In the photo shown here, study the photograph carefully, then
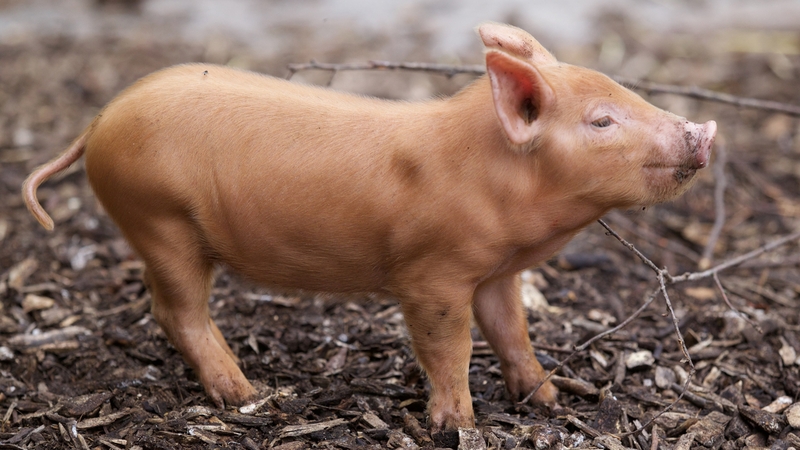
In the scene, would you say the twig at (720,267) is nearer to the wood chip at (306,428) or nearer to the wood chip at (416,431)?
the wood chip at (416,431)

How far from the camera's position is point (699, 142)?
11.1 feet

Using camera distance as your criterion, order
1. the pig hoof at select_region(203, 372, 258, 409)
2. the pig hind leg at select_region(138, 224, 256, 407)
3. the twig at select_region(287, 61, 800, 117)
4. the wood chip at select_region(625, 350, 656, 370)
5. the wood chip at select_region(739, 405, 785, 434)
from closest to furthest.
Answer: the pig hind leg at select_region(138, 224, 256, 407) → the wood chip at select_region(739, 405, 785, 434) → the pig hoof at select_region(203, 372, 258, 409) → the wood chip at select_region(625, 350, 656, 370) → the twig at select_region(287, 61, 800, 117)

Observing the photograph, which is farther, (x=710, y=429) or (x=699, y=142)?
(x=710, y=429)

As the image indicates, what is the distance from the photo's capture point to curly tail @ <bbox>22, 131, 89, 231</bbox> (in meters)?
3.83

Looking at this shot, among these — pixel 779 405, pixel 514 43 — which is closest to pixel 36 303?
pixel 514 43

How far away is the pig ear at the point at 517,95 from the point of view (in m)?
3.27

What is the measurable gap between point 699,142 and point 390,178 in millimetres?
1212

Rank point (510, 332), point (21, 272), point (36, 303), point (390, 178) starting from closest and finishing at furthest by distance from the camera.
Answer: point (390, 178), point (510, 332), point (36, 303), point (21, 272)

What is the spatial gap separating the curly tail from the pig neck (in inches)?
66.0

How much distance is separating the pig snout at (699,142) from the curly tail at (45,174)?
103 inches

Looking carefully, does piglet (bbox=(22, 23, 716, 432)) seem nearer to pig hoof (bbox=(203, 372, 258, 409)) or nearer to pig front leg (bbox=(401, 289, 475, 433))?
pig front leg (bbox=(401, 289, 475, 433))

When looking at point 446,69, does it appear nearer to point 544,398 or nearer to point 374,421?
point 544,398

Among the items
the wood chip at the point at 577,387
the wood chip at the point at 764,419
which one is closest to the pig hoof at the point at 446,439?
the wood chip at the point at 577,387

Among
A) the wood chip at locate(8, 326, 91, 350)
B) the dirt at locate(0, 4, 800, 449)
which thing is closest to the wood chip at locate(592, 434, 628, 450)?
the dirt at locate(0, 4, 800, 449)
